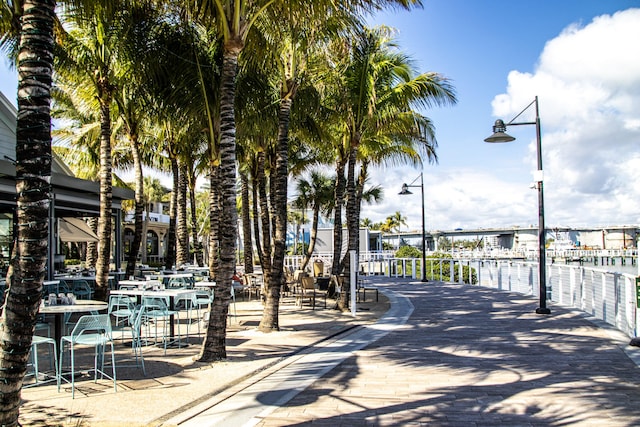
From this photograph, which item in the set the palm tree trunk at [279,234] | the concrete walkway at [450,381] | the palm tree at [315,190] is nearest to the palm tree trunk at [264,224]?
the palm tree trunk at [279,234]

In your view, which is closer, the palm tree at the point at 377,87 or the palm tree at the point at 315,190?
the palm tree at the point at 377,87

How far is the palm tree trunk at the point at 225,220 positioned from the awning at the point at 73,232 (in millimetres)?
15433

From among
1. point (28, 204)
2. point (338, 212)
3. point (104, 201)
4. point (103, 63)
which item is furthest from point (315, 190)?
point (28, 204)

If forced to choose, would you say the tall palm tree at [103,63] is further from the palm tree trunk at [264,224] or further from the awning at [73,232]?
the awning at [73,232]

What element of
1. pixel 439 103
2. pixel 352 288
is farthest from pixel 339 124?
pixel 352 288

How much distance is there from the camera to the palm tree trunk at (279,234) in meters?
10.8

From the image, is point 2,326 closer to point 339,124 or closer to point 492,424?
point 492,424

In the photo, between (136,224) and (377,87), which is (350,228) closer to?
(377,87)

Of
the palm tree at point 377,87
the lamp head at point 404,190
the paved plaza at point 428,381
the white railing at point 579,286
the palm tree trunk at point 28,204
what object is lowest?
the paved plaza at point 428,381

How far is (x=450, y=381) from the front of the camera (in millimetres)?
6699

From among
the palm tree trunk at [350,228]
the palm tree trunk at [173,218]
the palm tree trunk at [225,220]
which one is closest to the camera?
the palm tree trunk at [225,220]

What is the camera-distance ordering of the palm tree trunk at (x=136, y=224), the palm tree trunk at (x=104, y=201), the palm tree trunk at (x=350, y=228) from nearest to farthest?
the palm tree trunk at (x=104, y=201) → the palm tree trunk at (x=350, y=228) → the palm tree trunk at (x=136, y=224)

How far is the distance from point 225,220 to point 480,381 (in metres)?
4.39

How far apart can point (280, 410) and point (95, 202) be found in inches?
562
